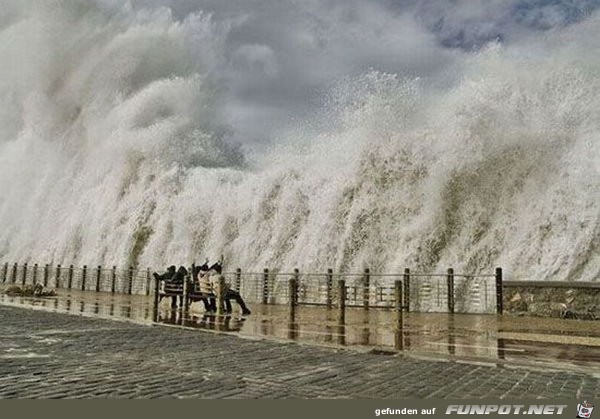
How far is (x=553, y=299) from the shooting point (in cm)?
1444

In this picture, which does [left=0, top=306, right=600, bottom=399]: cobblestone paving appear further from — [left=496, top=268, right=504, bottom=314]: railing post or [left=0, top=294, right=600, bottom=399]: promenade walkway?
[left=496, top=268, right=504, bottom=314]: railing post

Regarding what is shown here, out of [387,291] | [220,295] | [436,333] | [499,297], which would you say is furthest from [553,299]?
[220,295]

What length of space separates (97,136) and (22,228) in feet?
34.1

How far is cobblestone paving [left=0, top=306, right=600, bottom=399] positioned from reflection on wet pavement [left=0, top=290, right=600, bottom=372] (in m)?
0.89

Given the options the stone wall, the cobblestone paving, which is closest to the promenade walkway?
the cobblestone paving

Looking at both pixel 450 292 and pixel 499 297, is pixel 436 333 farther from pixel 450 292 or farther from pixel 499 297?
pixel 450 292

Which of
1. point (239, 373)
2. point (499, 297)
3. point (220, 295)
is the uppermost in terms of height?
point (499, 297)

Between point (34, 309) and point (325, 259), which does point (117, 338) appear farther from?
point (325, 259)

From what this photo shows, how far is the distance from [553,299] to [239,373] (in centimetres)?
1086

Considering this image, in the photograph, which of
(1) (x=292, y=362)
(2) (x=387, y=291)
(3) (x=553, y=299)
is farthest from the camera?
(2) (x=387, y=291)

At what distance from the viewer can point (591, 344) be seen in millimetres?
8961

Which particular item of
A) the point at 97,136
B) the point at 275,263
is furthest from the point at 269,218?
the point at 97,136

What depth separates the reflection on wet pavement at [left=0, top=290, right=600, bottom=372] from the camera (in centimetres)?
782

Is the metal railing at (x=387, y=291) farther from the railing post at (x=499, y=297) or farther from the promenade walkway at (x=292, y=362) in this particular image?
the promenade walkway at (x=292, y=362)
